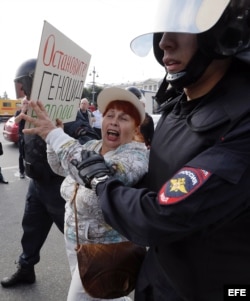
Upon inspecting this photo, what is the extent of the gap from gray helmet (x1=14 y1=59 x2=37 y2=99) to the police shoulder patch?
157 cm

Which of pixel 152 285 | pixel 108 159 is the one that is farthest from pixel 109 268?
pixel 108 159

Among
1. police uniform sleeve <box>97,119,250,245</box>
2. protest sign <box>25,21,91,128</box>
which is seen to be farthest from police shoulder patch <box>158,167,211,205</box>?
protest sign <box>25,21,91,128</box>

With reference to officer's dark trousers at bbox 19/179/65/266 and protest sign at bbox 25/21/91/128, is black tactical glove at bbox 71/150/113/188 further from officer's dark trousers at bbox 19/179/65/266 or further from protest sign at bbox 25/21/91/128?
officer's dark trousers at bbox 19/179/65/266

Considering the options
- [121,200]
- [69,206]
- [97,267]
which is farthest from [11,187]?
[121,200]

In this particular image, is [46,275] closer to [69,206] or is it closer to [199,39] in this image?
[69,206]

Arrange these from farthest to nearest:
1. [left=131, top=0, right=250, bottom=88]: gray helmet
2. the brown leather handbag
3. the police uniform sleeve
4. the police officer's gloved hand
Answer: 1. the police officer's gloved hand
2. the brown leather handbag
3. [left=131, top=0, right=250, bottom=88]: gray helmet
4. the police uniform sleeve

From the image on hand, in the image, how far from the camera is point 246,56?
97cm

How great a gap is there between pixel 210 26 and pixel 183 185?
0.48m

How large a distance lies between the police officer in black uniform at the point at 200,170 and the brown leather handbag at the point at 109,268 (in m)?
0.29

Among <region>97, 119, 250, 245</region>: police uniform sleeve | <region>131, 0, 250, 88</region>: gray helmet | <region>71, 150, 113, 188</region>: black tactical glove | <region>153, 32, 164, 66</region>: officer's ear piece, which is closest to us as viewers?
<region>97, 119, 250, 245</region>: police uniform sleeve

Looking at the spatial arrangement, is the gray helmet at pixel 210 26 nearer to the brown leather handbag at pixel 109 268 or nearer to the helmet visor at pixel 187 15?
the helmet visor at pixel 187 15

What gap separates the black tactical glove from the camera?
111 cm

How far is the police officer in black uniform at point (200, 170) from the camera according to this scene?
0.85 metres

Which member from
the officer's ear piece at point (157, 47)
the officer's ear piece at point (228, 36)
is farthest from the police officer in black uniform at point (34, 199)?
the officer's ear piece at point (228, 36)
